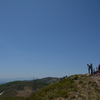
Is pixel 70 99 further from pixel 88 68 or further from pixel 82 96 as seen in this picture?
pixel 88 68

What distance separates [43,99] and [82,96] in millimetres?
4983

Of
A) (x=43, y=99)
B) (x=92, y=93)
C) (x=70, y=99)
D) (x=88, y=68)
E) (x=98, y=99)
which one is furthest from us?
(x=88, y=68)

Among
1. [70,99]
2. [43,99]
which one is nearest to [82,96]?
[70,99]

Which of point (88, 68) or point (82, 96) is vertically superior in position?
point (88, 68)

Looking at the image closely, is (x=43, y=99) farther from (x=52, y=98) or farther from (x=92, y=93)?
(x=92, y=93)

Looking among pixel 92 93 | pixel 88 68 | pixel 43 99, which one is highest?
pixel 88 68

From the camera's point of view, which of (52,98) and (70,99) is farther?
(52,98)

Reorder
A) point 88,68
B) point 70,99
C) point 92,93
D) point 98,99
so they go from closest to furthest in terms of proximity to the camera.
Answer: point 98,99 < point 70,99 < point 92,93 < point 88,68

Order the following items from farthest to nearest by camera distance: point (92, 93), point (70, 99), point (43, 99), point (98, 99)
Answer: point (43, 99), point (92, 93), point (70, 99), point (98, 99)

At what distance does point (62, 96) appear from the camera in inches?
555

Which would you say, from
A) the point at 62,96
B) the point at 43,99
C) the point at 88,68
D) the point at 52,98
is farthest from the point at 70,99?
the point at 88,68

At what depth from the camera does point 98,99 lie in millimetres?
12016

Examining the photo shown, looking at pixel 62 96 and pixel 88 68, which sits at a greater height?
pixel 88 68

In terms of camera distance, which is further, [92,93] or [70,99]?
[92,93]
